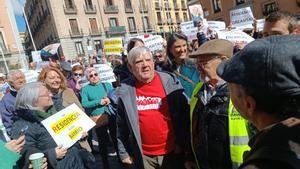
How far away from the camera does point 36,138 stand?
2760mm

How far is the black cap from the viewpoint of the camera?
0.99 metres

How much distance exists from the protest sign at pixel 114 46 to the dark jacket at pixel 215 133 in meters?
5.87

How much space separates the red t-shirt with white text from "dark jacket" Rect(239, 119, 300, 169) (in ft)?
6.29

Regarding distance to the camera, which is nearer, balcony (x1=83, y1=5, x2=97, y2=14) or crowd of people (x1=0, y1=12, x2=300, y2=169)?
crowd of people (x1=0, y1=12, x2=300, y2=169)

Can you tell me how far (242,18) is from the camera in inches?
287

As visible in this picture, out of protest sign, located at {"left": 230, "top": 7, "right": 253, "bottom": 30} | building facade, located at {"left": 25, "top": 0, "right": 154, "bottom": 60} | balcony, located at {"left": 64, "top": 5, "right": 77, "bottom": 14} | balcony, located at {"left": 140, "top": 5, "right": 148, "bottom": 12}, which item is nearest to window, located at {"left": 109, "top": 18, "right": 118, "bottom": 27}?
building facade, located at {"left": 25, "top": 0, "right": 154, "bottom": 60}

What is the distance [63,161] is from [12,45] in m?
37.2

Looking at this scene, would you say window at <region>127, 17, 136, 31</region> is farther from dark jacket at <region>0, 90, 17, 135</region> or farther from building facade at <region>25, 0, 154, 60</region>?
dark jacket at <region>0, 90, 17, 135</region>

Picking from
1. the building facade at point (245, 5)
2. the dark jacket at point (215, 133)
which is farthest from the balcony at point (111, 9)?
the dark jacket at point (215, 133)

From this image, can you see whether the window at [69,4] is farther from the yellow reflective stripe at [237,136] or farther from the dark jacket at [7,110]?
the yellow reflective stripe at [237,136]

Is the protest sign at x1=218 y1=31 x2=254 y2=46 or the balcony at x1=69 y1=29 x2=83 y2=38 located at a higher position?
the balcony at x1=69 y1=29 x2=83 y2=38

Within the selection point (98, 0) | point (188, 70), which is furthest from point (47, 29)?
point (188, 70)

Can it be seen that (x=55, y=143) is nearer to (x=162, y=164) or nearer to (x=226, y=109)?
(x=162, y=164)

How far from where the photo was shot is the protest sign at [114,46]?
7.84 m
